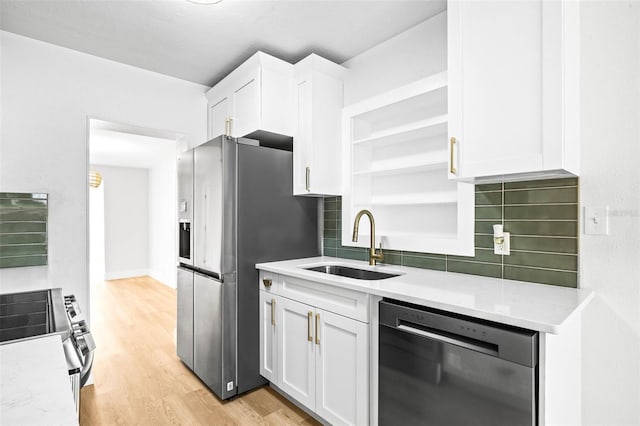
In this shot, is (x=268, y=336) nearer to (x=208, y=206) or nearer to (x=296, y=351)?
(x=296, y=351)

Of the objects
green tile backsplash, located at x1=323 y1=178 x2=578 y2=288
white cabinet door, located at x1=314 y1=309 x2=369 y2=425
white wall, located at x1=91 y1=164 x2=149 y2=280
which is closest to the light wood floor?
white cabinet door, located at x1=314 y1=309 x2=369 y2=425

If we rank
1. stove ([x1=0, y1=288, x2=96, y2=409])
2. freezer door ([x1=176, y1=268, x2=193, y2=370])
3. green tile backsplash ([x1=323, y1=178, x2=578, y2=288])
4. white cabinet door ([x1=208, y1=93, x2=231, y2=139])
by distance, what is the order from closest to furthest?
stove ([x1=0, y1=288, x2=96, y2=409])
green tile backsplash ([x1=323, y1=178, x2=578, y2=288])
freezer door ([x1=176, y1=268, x2=193, y2=370])
white cabinet door ([x1=208, y1=93, x2=231, y2=139])

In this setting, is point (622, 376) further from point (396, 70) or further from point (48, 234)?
point (48, 234)

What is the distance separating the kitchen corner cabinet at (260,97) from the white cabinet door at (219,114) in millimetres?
62

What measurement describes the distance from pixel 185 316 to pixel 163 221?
162 inches

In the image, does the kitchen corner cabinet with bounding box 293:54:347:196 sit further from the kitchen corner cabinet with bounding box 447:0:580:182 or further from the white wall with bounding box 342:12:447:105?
the kitchen corner cabinet with bounding box 447:0:580:182

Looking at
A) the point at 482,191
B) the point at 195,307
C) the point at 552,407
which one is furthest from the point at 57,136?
the point at 552,407

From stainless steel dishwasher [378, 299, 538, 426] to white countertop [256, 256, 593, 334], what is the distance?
60 mm

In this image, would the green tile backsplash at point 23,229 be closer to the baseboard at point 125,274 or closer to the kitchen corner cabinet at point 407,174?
the kitchen corner cabinet at point 407,174

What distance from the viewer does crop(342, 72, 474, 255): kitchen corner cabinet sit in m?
2.01

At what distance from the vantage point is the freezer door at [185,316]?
103 inches

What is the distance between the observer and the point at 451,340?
4.24ft

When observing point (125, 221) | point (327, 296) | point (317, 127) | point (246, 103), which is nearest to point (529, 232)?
point (327, 296)

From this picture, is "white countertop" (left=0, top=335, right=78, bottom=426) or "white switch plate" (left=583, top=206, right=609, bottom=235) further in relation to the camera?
"white switch plate" (left=583, top=206, right=609, bottom=235)
